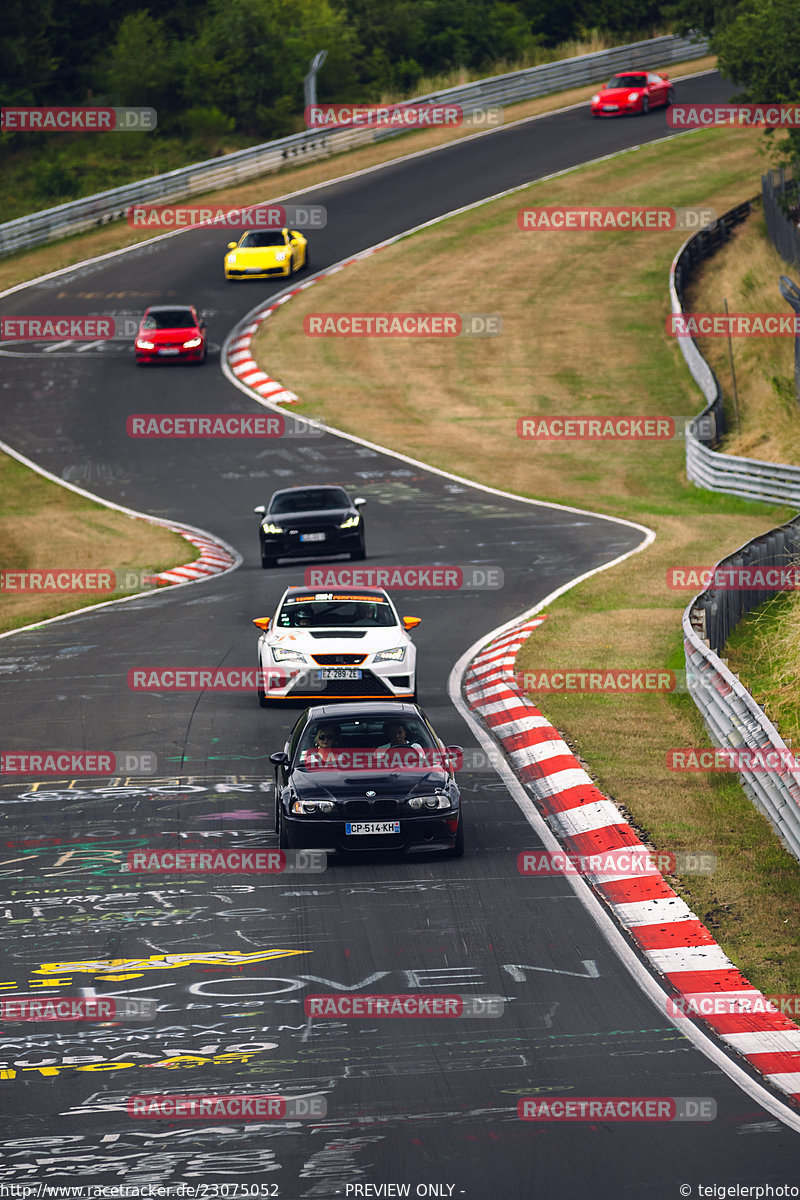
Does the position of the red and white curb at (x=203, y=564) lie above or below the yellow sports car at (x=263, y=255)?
below

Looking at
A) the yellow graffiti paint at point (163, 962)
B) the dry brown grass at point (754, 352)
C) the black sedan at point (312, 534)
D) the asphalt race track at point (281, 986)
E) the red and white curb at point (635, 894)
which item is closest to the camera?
the asphalt race track at point (281, 986)

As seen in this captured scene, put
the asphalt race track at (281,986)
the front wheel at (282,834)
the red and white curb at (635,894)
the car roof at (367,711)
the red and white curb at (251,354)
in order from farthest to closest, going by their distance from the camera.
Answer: the red and white curb at (251,354)
the car roof at (367,711)
the front wheel at (282,834)
the red and white curb at (635,894)
the asphalt race track at (281,986)

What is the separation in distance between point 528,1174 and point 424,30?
73459mm

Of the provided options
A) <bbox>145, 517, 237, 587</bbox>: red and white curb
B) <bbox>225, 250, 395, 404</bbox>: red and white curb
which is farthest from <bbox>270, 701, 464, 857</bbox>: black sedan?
<bbox>225, 250, 395, 404</bbox>: red and white curb

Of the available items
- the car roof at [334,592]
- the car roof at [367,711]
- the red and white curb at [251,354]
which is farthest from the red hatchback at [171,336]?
the car roof at [367,711]

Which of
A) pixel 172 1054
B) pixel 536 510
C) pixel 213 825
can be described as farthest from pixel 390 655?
pixel 536 510

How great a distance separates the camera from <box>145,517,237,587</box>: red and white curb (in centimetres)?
2877

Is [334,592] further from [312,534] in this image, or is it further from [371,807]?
[312,534]

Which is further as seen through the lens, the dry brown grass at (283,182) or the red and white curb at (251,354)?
the dry brown grass at (283,182)

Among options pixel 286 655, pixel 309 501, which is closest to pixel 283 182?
pixel 309 501

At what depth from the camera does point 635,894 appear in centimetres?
1197

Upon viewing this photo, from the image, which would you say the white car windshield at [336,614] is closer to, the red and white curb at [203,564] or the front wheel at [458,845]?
the front wheel at [458,845]

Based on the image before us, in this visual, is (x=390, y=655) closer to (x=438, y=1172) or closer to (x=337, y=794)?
(x=337, y=794)

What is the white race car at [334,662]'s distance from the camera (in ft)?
62.4
